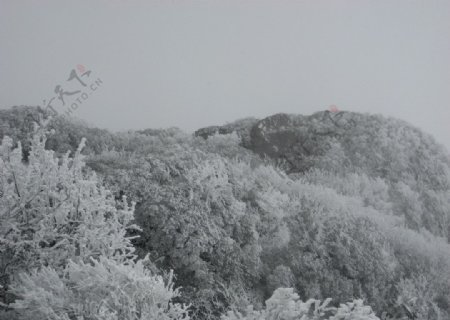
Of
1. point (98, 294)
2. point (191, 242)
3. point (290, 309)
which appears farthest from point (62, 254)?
point (290, 309)

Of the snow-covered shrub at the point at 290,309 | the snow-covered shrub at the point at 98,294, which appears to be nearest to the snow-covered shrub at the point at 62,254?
the snow-covered shrub at the point at 98,294

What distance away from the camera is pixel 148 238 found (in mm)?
5234

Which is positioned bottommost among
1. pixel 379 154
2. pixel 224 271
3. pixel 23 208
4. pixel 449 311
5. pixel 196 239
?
pixel 449 311

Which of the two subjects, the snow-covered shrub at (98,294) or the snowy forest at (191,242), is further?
the snowy forest at (191,242)

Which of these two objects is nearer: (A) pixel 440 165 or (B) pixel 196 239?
(B) pixel 196 239

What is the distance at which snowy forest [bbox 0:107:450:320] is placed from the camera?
3590mm

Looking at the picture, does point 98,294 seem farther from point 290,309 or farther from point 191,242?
point 191,242

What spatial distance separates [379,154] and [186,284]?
9.42 m

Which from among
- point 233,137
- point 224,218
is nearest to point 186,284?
point 224,218

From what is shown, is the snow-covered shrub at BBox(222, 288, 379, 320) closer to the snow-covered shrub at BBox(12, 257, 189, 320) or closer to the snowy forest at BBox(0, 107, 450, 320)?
the snowy forest at BBox(0, 107, 450, 320)

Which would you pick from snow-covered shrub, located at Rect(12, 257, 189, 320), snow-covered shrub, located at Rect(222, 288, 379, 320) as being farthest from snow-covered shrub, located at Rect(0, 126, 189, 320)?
snow-covered shrub, located at Rect(222, 288, 379, 320)

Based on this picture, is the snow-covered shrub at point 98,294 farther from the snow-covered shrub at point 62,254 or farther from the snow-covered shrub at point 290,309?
the snow-covered shrub at point 290,309

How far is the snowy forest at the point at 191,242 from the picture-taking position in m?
3.59

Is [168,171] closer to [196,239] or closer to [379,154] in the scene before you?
[196,239]
